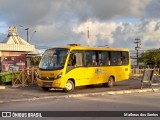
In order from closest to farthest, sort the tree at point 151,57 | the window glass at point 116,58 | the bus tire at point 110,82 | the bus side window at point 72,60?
the bus side window at point 72,60
the bus tire at point 110,82
the window glass at point 116,58
the tree at point 151,57

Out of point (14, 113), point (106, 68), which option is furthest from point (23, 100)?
point (106, 68)

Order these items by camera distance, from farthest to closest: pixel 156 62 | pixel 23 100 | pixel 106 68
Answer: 1. pixel 156 62
2. pixel 106 68
3. pixel 23 100

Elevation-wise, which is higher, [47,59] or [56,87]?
[47,59]

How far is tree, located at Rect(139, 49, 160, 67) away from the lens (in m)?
109

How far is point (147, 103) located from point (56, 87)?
743cm

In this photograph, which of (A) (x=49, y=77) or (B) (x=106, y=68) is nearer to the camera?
(A) (x=49, y=77)

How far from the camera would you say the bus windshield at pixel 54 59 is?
2270 cm

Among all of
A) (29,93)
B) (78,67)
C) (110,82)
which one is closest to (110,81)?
(110,82)

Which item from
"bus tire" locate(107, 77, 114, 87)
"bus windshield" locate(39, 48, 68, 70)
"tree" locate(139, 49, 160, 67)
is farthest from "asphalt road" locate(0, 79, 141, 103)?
"tree" locate(139, 49, 160, 67)

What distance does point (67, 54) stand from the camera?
22.8 metres

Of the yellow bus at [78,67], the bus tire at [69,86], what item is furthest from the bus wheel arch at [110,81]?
the bus tire at [69,86]

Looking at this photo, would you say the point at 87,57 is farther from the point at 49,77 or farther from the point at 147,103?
the point at 147,103

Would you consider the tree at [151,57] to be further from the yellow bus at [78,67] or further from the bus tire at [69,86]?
the bus tire at [69,86]

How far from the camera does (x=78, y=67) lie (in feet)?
78.2
